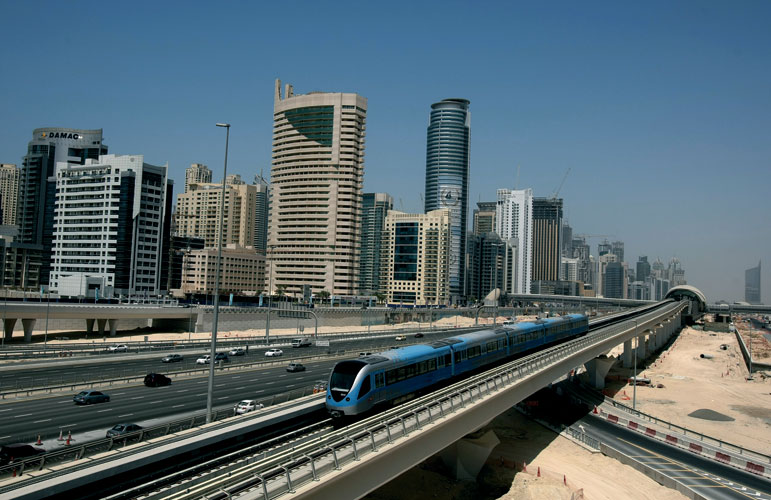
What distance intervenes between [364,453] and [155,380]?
32.1 meters

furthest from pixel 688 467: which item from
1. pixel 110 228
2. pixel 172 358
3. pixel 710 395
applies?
pixel 110 228

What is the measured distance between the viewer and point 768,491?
36.7m

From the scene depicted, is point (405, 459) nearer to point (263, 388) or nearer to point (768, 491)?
point (263, 388)

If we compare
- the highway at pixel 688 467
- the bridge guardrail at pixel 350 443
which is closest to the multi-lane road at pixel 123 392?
the bridge guardrail at pixel 350 443

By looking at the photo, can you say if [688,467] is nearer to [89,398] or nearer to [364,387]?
[364,387]

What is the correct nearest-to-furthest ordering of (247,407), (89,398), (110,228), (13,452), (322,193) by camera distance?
(13,452) → (247,407) → (89,398) → (110,228) → (322,193)

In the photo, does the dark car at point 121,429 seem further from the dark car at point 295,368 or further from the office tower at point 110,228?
the office tower at point 110,228

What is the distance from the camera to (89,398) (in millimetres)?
38594

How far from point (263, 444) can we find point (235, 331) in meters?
93.2

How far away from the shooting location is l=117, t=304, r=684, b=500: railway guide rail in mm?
16719

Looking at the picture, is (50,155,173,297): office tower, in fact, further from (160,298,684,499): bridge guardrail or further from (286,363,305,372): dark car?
(160,298,684,499): bridge guardrail

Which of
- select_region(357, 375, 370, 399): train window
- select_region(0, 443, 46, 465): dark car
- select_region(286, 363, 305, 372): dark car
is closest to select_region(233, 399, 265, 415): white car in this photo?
select_region(357, 375, 370, 399): train window

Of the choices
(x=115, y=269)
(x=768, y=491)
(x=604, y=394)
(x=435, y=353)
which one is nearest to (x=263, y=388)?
(x=435, y=353)

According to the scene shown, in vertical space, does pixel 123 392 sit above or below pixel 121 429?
below
